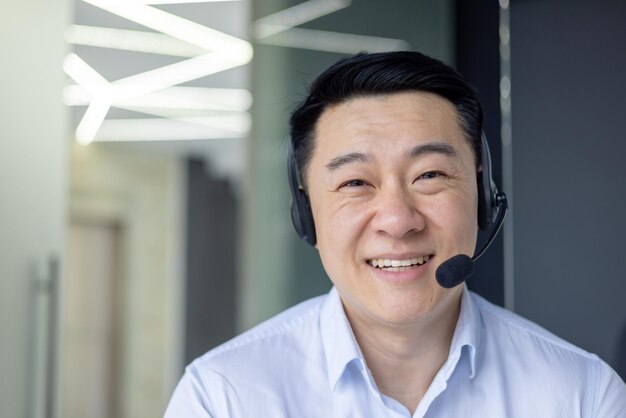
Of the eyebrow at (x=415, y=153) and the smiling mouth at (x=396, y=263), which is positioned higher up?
the eyebrow at (x=415, y=153)

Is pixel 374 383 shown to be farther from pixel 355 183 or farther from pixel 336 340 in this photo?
pixel 355 183

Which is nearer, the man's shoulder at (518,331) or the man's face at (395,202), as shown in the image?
the man's face at (395,202)

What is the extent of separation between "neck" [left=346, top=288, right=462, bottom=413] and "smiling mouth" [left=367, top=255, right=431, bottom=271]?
9cm

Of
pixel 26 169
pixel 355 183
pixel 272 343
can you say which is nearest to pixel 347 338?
pixel 272 343

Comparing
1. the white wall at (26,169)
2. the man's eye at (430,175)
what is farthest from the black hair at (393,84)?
the white wall at (26,169)

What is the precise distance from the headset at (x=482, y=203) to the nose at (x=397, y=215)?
0.39 feet

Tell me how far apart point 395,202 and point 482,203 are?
181 mm

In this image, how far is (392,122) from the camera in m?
1.24

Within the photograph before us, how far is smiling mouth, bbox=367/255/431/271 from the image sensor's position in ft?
3.85

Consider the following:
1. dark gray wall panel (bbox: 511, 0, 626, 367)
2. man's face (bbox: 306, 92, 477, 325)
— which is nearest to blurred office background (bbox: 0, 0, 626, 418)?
dark gray wall panel (bbox: 511, 0, 626, 367)

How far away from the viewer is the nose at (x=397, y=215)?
1.14 m

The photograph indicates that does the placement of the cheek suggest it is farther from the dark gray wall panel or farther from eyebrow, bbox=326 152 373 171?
the dark gray wall panel

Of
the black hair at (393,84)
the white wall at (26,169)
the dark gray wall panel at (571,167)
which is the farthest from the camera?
the white wall at (26,169)

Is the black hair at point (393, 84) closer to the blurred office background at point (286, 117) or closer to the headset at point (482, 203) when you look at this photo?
the headset at point (482, 203)
